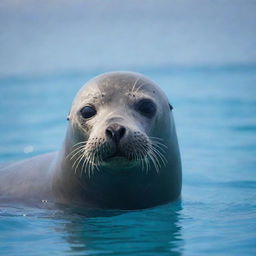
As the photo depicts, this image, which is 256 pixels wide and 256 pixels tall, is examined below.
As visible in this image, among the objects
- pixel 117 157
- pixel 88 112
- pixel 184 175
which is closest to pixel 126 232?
pixel 117 157

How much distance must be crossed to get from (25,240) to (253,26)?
40.0 feet

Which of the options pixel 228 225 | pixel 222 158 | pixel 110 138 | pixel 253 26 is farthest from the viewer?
pixel 253 26

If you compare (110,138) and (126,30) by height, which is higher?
(126,30)

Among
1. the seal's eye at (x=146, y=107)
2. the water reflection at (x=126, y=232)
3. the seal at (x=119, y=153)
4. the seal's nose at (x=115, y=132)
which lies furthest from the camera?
the seal's eye at (x=146, y=107)

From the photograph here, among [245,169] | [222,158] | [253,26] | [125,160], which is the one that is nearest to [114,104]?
[125,160]

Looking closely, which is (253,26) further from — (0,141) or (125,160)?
(125,160)

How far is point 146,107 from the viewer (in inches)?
209

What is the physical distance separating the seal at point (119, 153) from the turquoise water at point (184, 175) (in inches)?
5.5

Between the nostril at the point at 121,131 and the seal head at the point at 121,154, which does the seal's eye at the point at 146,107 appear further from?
the nostril at the point at 121,131

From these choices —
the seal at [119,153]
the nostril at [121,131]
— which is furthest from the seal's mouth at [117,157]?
the nostril at [121,131]

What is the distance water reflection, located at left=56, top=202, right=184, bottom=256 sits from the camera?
462cm

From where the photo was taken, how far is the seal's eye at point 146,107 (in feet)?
17.4

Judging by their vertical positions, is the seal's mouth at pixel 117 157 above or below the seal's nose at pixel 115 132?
below

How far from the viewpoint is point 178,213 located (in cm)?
559
